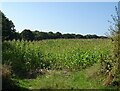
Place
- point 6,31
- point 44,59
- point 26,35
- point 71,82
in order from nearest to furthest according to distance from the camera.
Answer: point 71,82 < point 44,59 < point 6,31 < point 26,35

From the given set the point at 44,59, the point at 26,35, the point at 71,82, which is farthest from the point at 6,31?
the point at 71,82

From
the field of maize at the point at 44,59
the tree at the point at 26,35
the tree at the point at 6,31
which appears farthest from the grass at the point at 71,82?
the tree at the point at 26,35

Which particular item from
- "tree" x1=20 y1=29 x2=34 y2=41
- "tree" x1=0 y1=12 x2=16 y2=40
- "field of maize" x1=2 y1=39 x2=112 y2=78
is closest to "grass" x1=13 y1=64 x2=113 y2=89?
"field of maize" x1=2 y1=39 x2=112 y2=78

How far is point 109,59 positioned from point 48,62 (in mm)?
7063

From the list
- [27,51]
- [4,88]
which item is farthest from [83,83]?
[27,51]

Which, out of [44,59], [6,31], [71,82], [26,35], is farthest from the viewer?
[26,35]

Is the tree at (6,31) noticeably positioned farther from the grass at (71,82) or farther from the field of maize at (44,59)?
the grass at (71,82)

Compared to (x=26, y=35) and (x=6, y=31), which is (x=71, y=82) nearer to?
(x=6, y=31)

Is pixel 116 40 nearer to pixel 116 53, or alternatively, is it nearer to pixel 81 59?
pixel 116 53

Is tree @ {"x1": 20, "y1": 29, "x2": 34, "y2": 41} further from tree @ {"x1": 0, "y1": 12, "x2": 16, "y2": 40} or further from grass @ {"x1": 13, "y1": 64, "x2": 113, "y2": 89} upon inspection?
grass @ {"x1": 13, "y1": 64, "x2": 113, "y2": 89}

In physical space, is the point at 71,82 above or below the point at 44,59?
below

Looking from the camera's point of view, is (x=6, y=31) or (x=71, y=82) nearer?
(x=71, y=82)

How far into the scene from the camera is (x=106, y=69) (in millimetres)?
16188

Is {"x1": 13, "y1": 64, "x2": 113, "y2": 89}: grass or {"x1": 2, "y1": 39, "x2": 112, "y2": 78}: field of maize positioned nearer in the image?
{"x1": 13, "y1": 64, "x2": 113, "y2": 89}: grass
